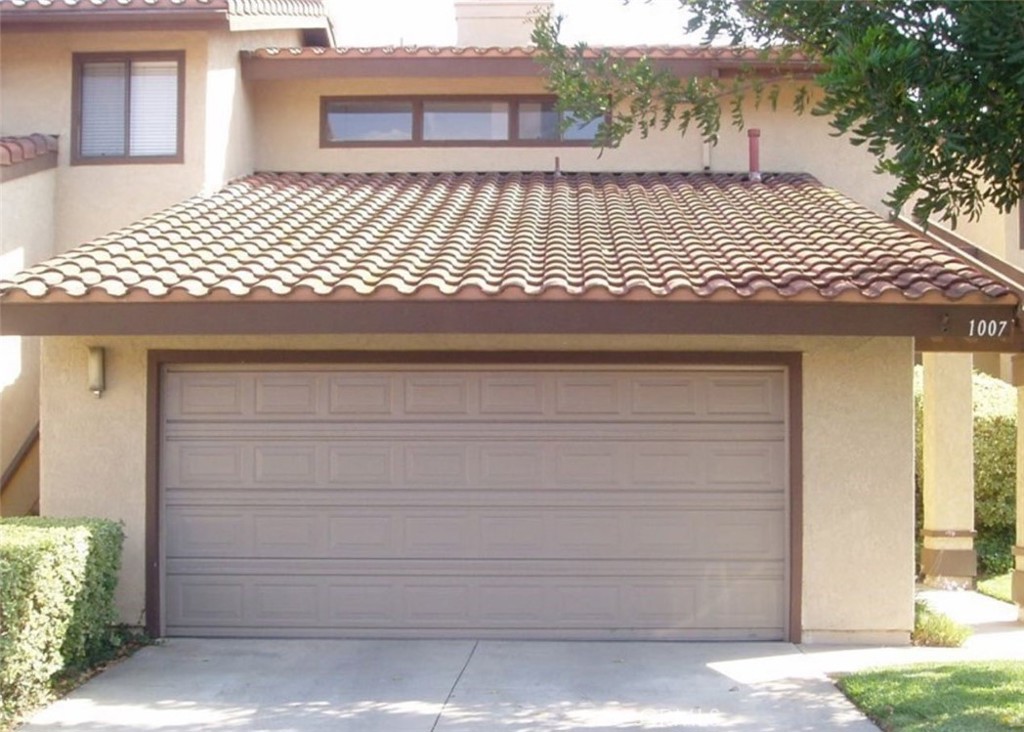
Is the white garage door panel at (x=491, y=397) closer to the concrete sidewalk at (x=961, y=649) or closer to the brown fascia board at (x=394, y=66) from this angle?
the concrete sidewalk at (x=961, y=649)

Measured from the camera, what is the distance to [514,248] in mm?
11414

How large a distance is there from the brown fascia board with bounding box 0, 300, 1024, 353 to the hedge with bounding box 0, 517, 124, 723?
164 centimetres

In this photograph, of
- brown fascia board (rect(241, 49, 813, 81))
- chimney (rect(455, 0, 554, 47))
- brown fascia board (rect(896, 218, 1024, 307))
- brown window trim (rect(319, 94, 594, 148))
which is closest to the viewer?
brown fascia board (rect(896, 218, 1024, 307))

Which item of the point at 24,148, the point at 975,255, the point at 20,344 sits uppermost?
the point at 24,148

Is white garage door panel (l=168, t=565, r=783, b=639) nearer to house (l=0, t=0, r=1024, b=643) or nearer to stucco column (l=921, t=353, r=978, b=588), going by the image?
house (l=0, t=0, r=1024, b=643)

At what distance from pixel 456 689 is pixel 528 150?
814 cm

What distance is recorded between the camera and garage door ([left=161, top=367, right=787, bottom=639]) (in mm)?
10953

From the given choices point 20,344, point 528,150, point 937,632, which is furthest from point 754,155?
point 20,344

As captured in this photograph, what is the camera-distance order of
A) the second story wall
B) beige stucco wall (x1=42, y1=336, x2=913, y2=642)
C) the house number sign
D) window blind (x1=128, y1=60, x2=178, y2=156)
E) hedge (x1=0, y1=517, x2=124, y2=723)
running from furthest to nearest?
the second story wall < window blind (x1=128, y1=60, x2=178, y2=156) < beige stucco wall (x1=42, y1=336, x2=913, y2=642) < the house number sign < hedge (x1=0, y1=517, x2=124, y2=723)

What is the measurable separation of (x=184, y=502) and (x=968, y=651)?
665 centimetres

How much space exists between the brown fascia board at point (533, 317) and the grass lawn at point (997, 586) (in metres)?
6.05

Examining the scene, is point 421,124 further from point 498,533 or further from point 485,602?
point 485,602

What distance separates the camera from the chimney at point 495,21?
1800 cm

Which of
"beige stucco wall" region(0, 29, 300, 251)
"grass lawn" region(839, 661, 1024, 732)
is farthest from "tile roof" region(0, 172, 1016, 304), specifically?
"grass lawn" region(839, 661, 1024, 732)
